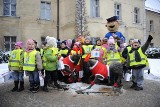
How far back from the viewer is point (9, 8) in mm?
20516

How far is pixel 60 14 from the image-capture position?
73.7 ft

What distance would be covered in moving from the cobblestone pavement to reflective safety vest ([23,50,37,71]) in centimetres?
70

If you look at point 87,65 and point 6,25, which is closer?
point 87,65

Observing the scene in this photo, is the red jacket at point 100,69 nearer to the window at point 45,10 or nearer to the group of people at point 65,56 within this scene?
the group of people at point 65,56

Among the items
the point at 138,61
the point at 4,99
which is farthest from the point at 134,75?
the point at 4,99

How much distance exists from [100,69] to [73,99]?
5.10 ft

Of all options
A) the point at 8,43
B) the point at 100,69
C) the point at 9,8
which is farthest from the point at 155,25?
the point at 100,69

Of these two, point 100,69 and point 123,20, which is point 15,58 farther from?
point 123,20

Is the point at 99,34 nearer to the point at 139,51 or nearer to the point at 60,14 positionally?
the point at 60,14

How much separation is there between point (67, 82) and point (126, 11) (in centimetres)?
1687

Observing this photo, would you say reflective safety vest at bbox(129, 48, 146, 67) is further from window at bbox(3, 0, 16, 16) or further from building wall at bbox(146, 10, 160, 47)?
building wall at bbox(146, 10, 160, 47)

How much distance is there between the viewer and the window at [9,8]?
20.5 meters

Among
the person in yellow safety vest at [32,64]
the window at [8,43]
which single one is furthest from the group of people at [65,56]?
the window at [8,43]

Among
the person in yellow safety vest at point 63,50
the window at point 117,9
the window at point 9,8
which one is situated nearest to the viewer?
the person in yellow safety vest at point 63,50
